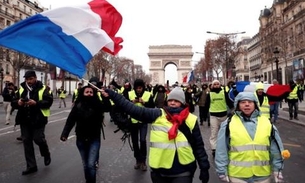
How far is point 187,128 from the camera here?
11.9 ft

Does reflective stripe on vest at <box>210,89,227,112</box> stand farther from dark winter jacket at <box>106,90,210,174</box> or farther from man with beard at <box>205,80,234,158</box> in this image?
Answer: dark winter jacket at <box>106,90,210,174</box>

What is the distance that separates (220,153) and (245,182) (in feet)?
1.15

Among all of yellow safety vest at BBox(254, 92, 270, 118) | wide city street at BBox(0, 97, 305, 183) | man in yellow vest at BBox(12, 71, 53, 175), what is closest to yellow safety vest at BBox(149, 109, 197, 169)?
wide city street at BBox(0, 97, 305, 183)

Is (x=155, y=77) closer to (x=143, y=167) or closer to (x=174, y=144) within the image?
(x=143, y=167)

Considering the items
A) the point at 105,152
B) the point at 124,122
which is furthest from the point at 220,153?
the point at 105,152

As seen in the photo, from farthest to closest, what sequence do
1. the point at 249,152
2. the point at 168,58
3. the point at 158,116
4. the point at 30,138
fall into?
the point at 168,58
the point at 30,138
the point at 158,116
the point at 249,152

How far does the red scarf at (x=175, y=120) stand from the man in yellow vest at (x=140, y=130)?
326 cm

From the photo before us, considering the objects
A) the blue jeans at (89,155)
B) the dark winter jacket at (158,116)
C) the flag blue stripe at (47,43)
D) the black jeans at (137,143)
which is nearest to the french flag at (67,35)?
the flag blue stripe at (47,43)

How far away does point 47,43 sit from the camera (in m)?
4.81

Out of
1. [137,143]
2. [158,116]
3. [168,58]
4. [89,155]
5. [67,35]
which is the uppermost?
[168,58]

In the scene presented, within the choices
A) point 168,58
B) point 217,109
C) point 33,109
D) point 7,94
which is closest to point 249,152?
point 33,109

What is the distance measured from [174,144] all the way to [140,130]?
3.44 metres

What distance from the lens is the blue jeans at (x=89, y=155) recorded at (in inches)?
197

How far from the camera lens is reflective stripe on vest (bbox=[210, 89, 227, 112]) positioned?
26.5 ft
